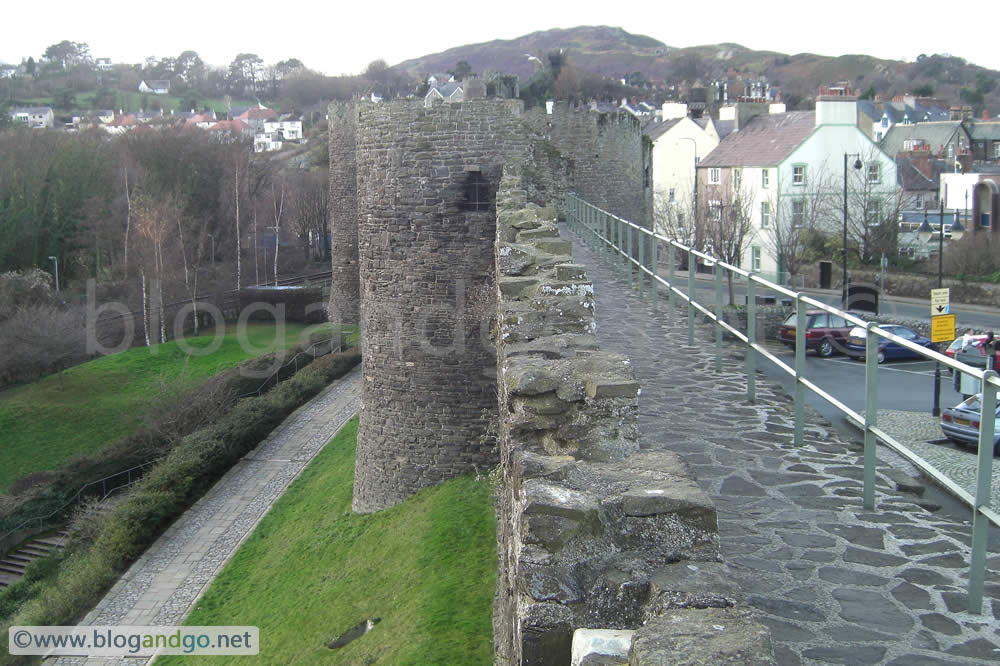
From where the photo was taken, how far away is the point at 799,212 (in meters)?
41.3

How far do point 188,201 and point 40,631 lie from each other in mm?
35137

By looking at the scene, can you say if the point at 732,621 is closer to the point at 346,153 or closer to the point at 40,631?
the point at 40,631

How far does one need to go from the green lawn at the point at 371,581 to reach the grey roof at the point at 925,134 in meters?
48.8

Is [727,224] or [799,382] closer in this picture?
[799,382]

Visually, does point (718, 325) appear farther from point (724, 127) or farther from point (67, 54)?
point (67, 54)

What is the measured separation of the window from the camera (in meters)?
40.3

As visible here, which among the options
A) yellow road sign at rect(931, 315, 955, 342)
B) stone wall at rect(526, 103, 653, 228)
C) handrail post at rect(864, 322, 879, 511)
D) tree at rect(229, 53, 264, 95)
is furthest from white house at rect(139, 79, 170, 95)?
handrail post at rect(864, 322, 879, 511)

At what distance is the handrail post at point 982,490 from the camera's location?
12.5 feet

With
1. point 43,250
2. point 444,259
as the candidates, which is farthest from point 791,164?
point 43,250

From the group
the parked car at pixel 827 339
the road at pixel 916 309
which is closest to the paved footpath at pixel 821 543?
the parked car at pixel 827 339

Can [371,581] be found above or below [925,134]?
below

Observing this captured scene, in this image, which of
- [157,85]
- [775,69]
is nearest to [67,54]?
[157,85]

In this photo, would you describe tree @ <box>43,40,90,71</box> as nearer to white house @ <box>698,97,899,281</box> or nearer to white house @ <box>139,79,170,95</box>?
white house @ <box>139,79,170,95</box>

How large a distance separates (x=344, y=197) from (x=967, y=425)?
81.7ft
